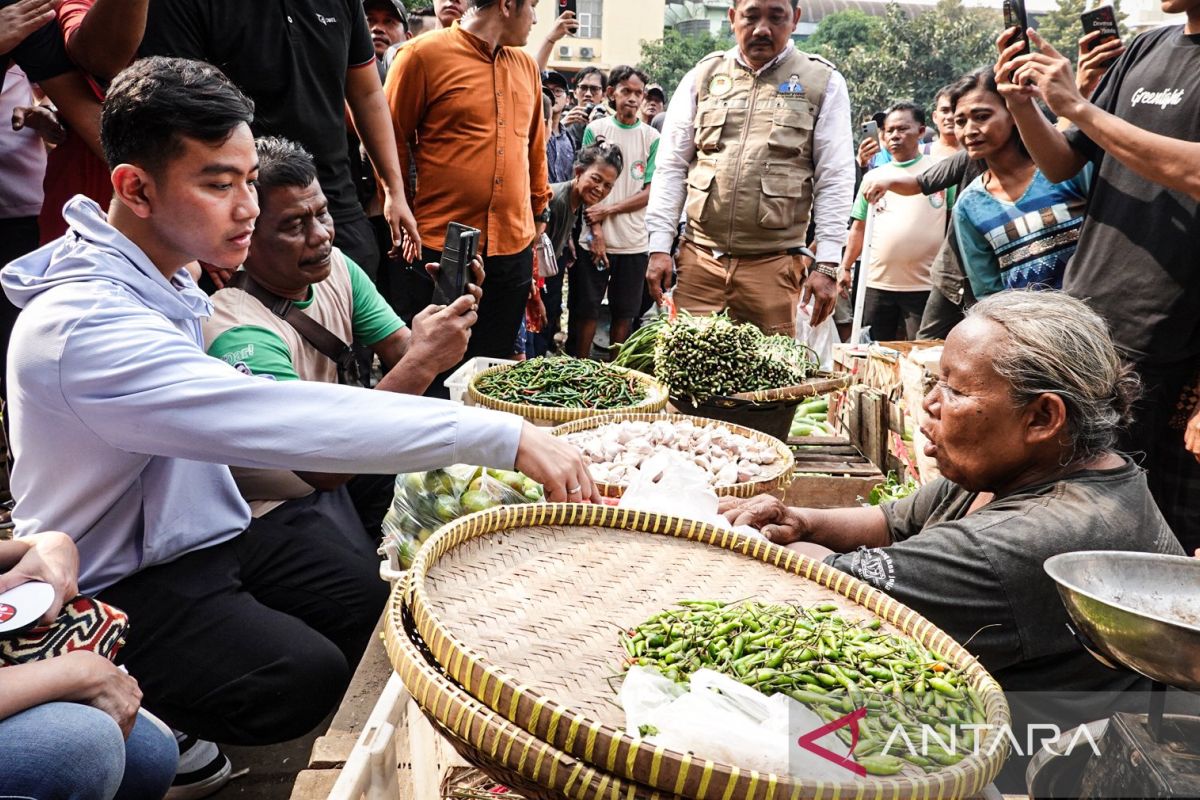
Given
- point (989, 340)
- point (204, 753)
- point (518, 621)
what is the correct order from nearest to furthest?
point (518, 621) → point (989, 340) → point (204, 753)

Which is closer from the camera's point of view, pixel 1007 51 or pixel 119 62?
pixel 119 62

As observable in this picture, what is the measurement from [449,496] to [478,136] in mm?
2584

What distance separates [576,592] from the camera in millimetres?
A: 1650

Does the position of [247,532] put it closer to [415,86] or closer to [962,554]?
[962,554]

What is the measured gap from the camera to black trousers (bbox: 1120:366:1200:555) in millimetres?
3025

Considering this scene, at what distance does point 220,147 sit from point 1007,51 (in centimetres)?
265

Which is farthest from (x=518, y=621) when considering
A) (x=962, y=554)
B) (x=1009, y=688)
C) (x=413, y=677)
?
(x=1009, y=688)

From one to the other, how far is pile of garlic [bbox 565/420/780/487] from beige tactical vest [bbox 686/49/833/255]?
5.84 feet

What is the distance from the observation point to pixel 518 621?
151cm

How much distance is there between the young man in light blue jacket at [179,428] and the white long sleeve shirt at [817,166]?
309cm

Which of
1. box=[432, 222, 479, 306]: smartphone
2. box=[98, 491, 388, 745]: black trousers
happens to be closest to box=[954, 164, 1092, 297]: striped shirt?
box=[432, 222, 479, 306]: smartphone

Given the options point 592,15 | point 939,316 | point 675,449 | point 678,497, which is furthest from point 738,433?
point 592,15

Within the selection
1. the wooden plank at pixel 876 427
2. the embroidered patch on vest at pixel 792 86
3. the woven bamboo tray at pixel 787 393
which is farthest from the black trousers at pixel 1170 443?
the embroidered patch on vest at pixel 792 86

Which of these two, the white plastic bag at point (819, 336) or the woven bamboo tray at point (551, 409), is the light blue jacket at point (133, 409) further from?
the white plastic bag at point (819, 336)
